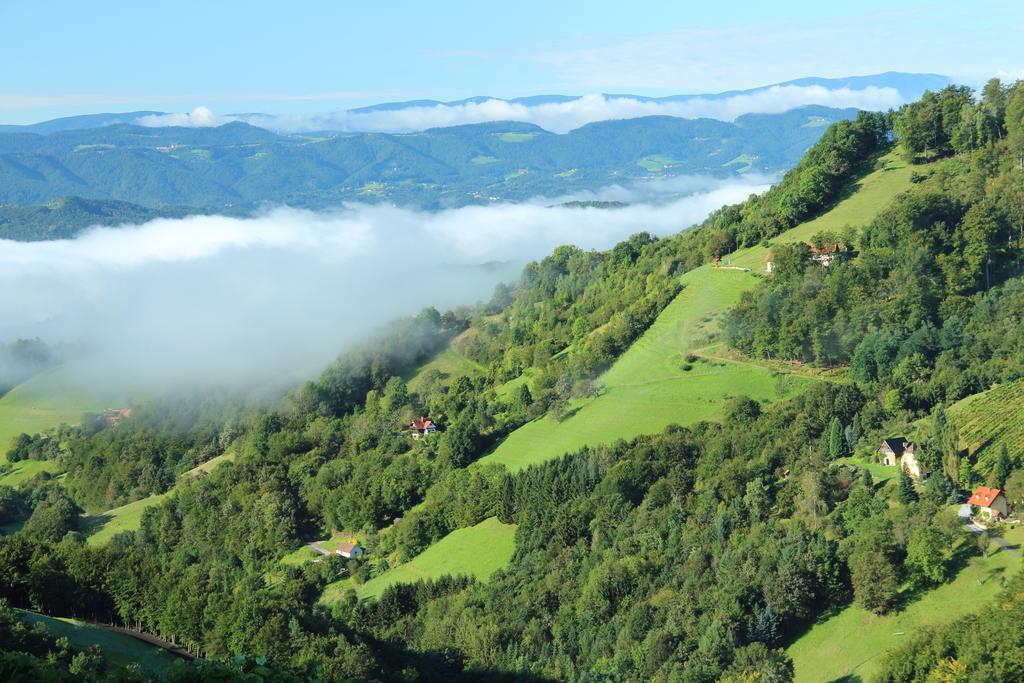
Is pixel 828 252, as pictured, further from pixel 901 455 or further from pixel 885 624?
pixel 885 624

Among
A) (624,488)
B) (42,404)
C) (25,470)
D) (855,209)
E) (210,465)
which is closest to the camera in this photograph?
(624,488)

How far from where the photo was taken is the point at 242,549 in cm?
6275

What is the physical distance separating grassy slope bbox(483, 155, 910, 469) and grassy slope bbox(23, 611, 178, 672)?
27.2 meters

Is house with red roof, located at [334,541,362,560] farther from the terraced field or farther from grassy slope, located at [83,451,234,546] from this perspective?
the terraced field

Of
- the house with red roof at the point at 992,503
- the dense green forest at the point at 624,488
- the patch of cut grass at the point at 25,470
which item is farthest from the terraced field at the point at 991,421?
the patch of cut grass at the point at 25,470

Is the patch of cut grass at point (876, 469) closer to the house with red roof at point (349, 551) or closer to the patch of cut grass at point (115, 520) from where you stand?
the house with red roof at point (349, 551)

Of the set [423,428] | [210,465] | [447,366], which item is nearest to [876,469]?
[423,428]

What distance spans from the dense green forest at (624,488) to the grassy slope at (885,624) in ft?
2.18

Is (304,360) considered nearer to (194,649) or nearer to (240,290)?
(194,649)

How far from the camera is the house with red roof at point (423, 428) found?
73.8m

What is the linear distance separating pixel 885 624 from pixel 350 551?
104ft

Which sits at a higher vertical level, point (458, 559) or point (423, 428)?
point (423, 428)

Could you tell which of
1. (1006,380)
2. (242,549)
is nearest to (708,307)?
(1006,380)

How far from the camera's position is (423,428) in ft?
244
